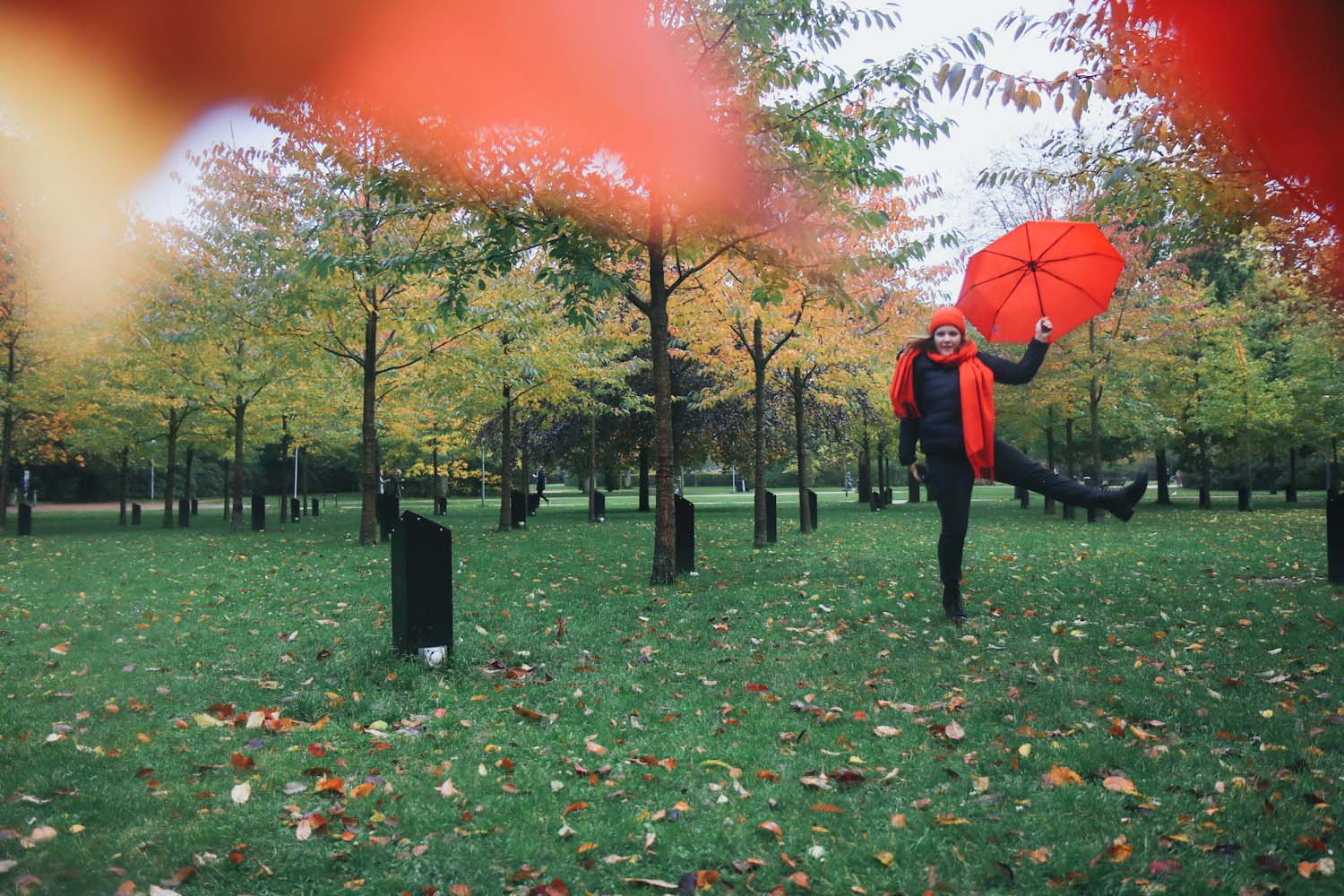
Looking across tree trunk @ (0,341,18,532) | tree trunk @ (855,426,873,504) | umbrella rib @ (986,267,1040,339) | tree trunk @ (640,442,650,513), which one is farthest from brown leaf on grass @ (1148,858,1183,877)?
tree trunk @ (855,426,873,504)

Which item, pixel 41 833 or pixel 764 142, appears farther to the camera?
pixel 764 142

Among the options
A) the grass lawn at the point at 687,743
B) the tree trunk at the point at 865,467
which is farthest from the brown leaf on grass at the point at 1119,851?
the tree trunk at the point at 865,467

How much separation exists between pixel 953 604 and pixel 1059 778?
3.49m

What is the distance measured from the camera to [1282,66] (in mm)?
2600

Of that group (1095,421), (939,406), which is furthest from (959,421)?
(1095,421)

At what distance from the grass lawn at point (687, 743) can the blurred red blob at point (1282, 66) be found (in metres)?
2.43

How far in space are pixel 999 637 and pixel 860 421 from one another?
25.2m

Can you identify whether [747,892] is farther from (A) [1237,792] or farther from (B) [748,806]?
(A) [1237,792]

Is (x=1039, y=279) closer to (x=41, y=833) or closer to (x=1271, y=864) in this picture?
(x=1271, y=864)

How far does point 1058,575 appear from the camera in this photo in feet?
32.2

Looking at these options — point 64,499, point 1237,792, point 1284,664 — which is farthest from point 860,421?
point 64,499

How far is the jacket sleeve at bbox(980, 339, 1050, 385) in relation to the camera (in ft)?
19.2

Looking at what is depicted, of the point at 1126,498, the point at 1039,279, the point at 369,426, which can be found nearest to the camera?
the point at 1126,498

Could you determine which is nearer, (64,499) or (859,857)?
(859,857)
